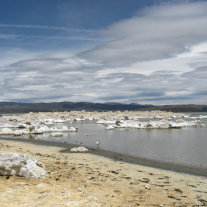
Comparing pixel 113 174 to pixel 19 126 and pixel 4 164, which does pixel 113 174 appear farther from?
pixel 19 126

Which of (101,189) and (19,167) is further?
(19,167)

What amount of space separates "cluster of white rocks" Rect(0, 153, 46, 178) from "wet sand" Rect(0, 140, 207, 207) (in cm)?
33

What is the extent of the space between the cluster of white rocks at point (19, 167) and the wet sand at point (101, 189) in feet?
1.07

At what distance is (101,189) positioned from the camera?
13.3 metres

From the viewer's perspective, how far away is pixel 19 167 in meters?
14.5

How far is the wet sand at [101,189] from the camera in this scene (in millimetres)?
11495

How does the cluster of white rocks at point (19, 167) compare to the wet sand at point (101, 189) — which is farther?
the cluster of white rocks at point (19, 167)

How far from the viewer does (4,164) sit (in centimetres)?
1453

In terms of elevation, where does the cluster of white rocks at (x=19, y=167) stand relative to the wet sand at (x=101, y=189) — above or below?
above

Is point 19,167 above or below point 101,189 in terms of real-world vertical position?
above

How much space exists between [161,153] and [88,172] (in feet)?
42.2

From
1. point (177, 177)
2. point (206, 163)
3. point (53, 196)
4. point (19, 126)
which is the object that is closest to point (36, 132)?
point (19, 126)

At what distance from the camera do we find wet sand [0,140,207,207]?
1150 cm

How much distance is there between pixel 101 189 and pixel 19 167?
3974 mm
